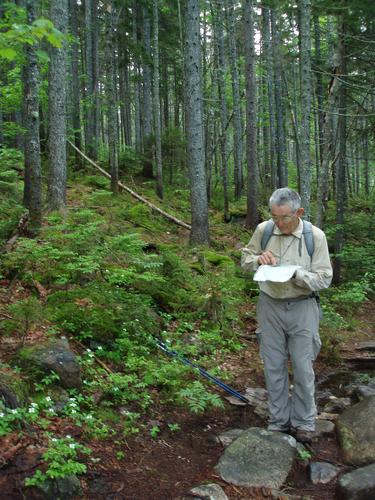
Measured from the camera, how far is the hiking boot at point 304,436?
4609 millimetres

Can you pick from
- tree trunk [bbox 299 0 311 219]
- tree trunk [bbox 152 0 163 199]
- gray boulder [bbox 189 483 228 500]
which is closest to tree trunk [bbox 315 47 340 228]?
tree trunk [bbox 299 0 311 219]

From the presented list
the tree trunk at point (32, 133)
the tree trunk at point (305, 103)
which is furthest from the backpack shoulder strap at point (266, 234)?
the tree trunk at point (305, 103)

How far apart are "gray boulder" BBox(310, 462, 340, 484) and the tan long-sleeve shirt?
62.9 inches

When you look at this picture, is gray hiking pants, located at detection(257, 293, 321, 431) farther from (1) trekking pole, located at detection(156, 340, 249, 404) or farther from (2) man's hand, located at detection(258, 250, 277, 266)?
(1) trekking pole, located at detection(156, 340, 249, 404)

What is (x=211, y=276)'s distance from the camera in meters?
9.30

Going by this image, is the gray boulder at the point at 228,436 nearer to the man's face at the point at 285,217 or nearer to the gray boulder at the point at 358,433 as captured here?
the gray boulder at the point at 358,433

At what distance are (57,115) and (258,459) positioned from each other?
8374 mm

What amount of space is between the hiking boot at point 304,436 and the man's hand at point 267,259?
1761 millimetres

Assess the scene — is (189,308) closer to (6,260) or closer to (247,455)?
(6,260)

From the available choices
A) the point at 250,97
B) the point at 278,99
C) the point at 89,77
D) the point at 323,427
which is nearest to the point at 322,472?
the point at 323,427

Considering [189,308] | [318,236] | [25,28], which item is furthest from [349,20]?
[25,28]

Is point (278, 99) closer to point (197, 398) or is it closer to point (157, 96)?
point (157, 96)

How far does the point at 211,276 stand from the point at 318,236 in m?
A: 4.93

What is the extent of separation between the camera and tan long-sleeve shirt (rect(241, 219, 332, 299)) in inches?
170
